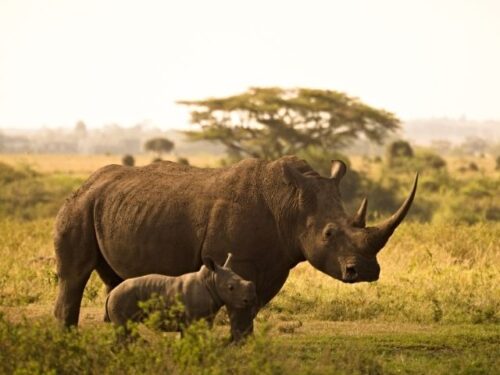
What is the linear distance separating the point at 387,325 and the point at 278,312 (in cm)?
154

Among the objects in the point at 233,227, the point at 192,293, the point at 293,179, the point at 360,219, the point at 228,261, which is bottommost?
the point at 192,293

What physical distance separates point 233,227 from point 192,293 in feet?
3.79

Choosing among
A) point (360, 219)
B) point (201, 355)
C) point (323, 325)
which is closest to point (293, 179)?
point (360, 219)

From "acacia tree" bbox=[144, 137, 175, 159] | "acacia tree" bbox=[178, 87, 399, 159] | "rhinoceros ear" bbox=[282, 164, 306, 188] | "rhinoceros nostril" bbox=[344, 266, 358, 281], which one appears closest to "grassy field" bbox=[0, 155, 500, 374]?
"rhinoceros nostril" bbox=[344, 266, 358, 281]

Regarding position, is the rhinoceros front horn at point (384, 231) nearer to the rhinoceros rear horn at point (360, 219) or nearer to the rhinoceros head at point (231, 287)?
the rhinoceros rear horn at point (360, 219)

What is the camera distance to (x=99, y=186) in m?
11.7

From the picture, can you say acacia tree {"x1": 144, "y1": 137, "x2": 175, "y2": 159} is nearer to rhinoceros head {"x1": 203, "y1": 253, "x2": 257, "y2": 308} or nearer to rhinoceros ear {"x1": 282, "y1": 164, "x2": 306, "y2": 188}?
rhinoceros ear {"x1": 282, "y1": 164, "x2": 306, "y2": 188}

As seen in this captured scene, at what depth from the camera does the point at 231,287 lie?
9.51 m

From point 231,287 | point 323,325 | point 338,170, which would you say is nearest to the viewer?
point 231,287

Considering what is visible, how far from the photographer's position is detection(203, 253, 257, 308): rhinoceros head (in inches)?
374

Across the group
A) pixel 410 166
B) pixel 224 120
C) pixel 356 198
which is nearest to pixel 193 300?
pixel 356 198

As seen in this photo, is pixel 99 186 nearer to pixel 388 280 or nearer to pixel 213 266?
pixel 213 266

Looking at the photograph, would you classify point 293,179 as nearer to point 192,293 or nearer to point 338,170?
point 338,170

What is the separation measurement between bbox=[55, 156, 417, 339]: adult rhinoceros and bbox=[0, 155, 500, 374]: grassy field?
69cm
